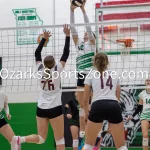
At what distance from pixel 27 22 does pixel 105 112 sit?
5.13 meters

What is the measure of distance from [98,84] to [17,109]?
4.40 meters

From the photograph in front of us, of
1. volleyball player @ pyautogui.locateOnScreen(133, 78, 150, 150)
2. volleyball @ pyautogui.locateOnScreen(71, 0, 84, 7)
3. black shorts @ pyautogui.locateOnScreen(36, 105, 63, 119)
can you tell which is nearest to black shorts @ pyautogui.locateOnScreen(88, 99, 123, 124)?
black shorts @ pyautogui.locateOnScreen(36, 105, 63, 119)

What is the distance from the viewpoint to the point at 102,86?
4.93 metres

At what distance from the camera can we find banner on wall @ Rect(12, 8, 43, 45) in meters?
9.24

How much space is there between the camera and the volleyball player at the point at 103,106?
4.80m

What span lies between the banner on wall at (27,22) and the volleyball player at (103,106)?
446cm

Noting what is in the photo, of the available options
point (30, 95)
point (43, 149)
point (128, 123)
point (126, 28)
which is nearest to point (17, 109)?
point (30, 95)

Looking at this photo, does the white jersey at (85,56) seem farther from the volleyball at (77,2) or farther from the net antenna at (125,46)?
the net antenna at (125,46)

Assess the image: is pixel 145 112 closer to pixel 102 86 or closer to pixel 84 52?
pixel 84 52

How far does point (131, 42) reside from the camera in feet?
25.8

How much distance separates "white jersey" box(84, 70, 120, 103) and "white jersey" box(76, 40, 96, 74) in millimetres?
1607

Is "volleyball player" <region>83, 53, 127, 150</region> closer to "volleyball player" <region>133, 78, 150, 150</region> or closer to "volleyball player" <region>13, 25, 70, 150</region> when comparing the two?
"volleyball player" <region>13, 25, 70, 150</region>

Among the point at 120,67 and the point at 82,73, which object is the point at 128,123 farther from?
the point at 82,73

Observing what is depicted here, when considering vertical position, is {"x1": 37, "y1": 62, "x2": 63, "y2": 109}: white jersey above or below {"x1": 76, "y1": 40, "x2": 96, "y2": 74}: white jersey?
below
